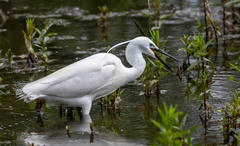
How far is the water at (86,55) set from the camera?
20.1 feet

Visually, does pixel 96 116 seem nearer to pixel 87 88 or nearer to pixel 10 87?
pixel 87 88

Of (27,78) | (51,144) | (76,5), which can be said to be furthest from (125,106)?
(76,5)

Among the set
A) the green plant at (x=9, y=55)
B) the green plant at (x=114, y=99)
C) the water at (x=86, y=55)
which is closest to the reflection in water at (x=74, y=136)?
the water at (x=86, y=55)

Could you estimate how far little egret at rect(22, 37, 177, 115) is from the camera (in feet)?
22.2

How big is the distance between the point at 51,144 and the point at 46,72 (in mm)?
3373

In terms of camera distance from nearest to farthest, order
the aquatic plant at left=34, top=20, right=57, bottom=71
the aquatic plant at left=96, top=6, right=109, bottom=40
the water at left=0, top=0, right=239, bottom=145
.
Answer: the water at left=0, top=0, right=239, bottom=145
the aquatic plant at left=34, top=20, right=57, bottom=71
the aquatic plant at left=96, top=6, right=109, bottom=40

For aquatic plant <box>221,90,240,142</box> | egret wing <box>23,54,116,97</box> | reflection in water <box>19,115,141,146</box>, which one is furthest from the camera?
egret wing <box>23,54,116,97</box>

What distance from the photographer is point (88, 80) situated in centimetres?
684

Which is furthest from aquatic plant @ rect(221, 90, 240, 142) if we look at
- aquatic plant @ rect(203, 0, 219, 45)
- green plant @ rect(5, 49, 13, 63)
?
green plant @ rect(5, 49, 13, 63)

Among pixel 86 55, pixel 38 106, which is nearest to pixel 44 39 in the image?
pixel 86 55

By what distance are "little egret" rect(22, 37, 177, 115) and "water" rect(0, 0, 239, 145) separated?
0.26 m

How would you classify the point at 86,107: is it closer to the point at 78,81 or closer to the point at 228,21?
the point at 78,81

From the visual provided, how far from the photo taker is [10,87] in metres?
8.20

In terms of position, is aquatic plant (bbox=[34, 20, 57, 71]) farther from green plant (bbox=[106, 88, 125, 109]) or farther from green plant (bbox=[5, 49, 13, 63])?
green plant (bbox=[106, 88, 125, 109])
